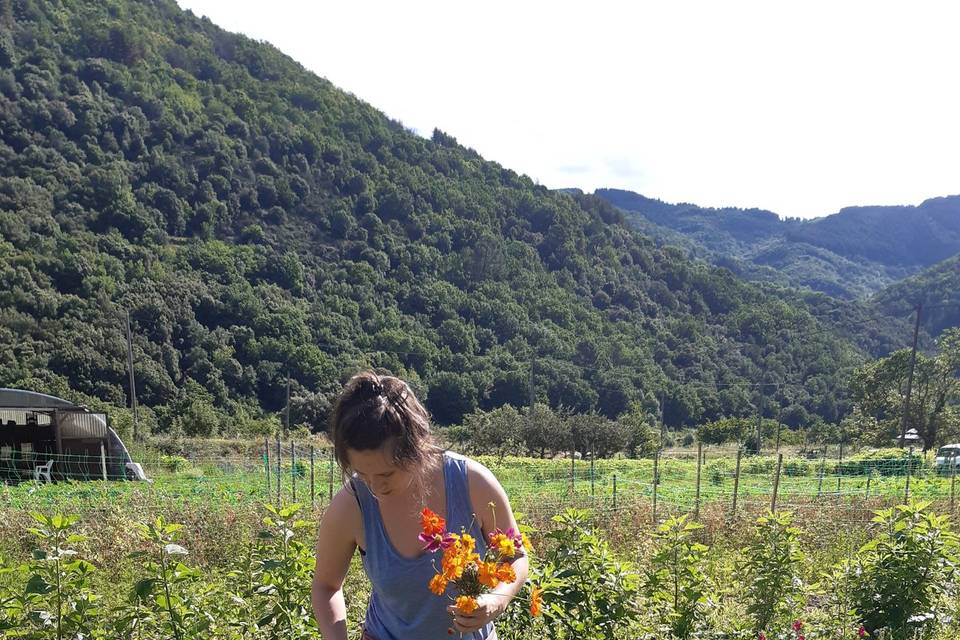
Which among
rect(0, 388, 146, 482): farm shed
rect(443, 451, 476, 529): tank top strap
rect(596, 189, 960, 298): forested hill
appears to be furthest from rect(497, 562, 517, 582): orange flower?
rect(596, 189, 960, 298): forested hill

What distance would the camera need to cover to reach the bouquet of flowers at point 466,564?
1.45 m

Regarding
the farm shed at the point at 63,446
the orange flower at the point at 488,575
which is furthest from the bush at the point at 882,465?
the orange flower at the point at 488,575

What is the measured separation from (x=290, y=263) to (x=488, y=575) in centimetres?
4521

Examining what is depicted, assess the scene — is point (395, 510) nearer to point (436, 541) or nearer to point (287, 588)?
point (436, 541)

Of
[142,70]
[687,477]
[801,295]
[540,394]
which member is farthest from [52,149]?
[801,295]

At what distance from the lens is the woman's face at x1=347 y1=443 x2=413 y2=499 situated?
1.57 m

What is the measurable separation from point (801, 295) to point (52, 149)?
6011cm

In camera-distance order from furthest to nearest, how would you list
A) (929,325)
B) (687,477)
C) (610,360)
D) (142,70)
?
(929,325) < (142,70) < (610,360) < (687,477)

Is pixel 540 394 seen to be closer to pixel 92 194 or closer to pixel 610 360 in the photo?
pixel 610 360

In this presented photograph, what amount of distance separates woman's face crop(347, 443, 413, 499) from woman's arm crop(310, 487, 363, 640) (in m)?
0.14

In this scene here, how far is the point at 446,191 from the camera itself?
61.4m

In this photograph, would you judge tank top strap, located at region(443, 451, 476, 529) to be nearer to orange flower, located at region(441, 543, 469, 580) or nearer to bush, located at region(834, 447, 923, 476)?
orange flower, located at region(441, 543, 469, 580)

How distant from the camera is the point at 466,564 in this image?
1477 millimetres

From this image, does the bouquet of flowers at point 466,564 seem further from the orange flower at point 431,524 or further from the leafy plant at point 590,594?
the leafy plant at point 590,594
